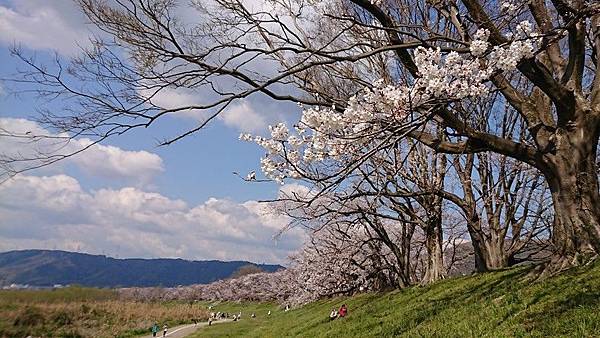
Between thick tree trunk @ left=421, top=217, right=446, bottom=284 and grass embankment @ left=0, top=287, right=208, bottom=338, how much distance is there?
22.1 meters

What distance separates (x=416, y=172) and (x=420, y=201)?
98 cm

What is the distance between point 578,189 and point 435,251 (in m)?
9.62

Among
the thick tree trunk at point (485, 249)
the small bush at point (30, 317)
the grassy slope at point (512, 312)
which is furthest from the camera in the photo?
the small bush at point (30, 317)

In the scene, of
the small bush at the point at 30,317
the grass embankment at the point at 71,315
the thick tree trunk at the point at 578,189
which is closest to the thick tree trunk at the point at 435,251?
the thick tree trunk at the point at 578,189

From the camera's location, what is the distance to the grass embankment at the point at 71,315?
1112 inches

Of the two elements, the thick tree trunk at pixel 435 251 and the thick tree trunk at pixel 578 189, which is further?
the thick tree trunk at pixel 435 251

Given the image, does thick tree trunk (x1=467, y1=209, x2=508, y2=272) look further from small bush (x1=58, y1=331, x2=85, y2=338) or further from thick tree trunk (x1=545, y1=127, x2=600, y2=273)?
small bush (x1=58, y1=331, x2=85, y2=338)

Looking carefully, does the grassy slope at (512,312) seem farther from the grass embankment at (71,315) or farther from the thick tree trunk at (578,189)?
the grass embankment at (71,315)

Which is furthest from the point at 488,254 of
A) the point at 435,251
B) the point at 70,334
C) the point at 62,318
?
the point at 62,318

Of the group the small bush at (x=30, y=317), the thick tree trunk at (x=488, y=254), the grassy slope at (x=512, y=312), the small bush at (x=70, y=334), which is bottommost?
the small bush at (x=70, y=334)

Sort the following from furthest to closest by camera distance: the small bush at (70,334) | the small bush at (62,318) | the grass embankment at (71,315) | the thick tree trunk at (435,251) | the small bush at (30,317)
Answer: the small bush at (62,318) → the small bush at (70,334) → the small bush at (30,317) → the grass embankment at (71,315) → the thick tree trunk at (435,251)

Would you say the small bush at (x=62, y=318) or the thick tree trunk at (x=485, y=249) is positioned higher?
the thick tree trunk at (x=485, y=249)

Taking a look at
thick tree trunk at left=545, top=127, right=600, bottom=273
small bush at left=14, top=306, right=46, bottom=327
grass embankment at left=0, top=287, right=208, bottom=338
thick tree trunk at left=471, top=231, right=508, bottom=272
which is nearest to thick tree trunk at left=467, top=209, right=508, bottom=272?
thick tree trunk at left=471, top=231, right=508, bottom=272

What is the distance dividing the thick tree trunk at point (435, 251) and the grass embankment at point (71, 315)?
22055 millimetres
